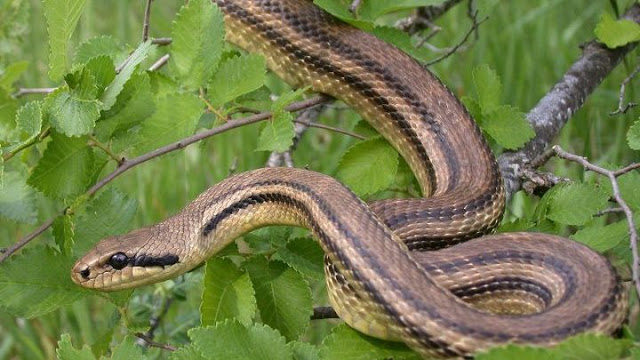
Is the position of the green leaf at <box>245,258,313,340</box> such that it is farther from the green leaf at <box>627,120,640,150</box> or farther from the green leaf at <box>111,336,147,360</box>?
the green leaf at <box>627,120,640,150</box>

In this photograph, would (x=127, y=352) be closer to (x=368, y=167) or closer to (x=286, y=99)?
(x=286, y=99)

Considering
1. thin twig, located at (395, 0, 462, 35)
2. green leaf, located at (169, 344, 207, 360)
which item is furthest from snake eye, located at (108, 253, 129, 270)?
thin twig, located at (395, 0, 462, 35)

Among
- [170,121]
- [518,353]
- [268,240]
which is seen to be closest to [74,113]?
A: [170,121]

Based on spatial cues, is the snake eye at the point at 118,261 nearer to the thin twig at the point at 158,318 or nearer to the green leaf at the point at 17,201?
the green leaf at the point at 17,201

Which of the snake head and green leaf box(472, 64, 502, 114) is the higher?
green leaf box(472, 64, 502, 114)

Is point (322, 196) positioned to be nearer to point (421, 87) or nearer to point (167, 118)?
point (167, 118)
